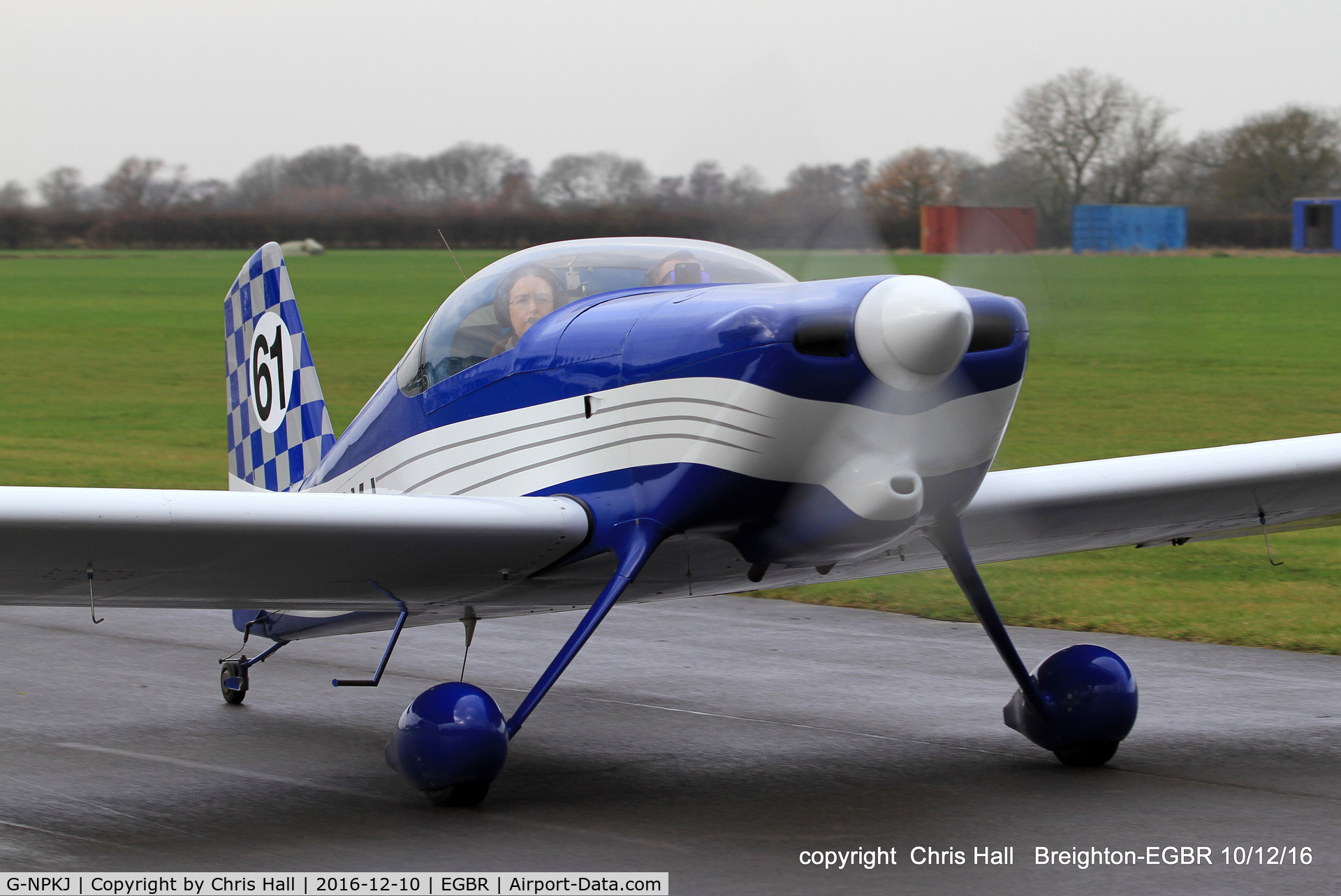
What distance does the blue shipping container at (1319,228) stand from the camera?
198ft

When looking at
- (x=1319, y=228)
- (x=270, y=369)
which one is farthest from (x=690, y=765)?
(x=1319, y=228)

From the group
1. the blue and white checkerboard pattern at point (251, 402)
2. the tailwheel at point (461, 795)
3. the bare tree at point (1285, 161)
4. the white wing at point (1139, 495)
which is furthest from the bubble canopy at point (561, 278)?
the bare tree at point (1285, 161)

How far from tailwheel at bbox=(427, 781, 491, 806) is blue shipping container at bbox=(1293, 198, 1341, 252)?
196 feet

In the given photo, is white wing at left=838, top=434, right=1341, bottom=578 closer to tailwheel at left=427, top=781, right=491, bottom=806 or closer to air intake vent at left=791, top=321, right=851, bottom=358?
air intake vent at left=791, top=321, right=851, bottom=358

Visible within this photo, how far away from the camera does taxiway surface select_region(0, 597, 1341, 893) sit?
4758 mm

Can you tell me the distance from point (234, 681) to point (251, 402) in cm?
143

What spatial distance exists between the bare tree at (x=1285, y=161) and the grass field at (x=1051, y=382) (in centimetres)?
283

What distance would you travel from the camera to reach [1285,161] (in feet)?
167

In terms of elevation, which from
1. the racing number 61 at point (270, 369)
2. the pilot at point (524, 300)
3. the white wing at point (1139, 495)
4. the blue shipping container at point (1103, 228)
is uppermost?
the blue shipping container at point (1103, 228)

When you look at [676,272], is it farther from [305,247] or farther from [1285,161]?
[305,247]

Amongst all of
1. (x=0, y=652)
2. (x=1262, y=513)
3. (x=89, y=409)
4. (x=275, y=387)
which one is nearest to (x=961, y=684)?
(x=1262, y=513)

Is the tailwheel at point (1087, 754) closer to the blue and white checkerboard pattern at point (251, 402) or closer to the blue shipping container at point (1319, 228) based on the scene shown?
the blue and white checkerboard pattern at point (251, 402)

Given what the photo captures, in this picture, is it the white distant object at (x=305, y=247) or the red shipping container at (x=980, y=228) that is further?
the white distant object at (x=305, y=247)

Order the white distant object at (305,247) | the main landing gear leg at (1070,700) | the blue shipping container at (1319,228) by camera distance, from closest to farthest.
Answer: the main landing gear leg at (1070,700), the white distant object at (305,247), the blue shipping container at (1319,228)
